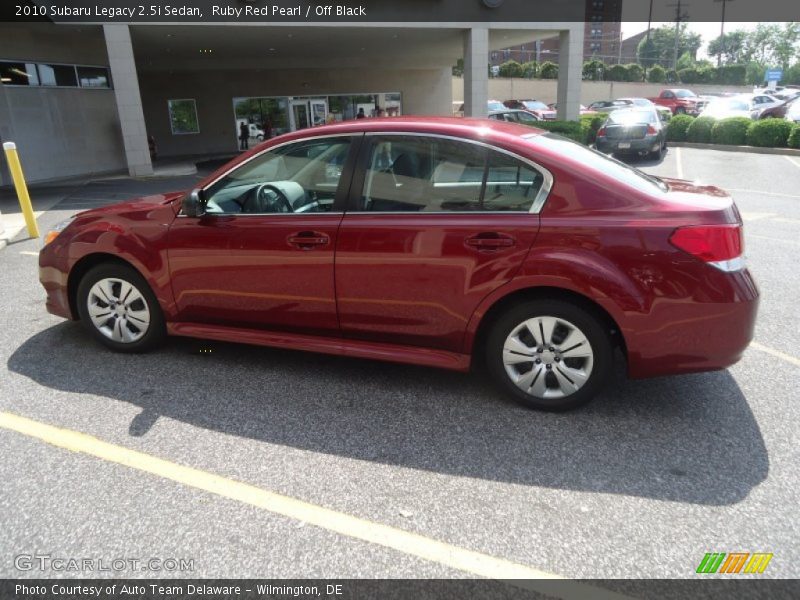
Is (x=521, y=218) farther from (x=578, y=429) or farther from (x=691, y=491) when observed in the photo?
(x=691, y=491)

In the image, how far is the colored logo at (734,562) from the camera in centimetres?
235

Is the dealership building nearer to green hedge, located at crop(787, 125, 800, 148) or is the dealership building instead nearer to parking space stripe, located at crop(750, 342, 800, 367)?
green hedge, located at crop(787, 125, 800, 148)

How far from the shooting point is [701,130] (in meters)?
20.6

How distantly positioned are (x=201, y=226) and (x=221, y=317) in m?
0.64

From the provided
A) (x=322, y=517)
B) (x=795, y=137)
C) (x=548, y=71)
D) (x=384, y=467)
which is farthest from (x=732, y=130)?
(x=548, y=71)

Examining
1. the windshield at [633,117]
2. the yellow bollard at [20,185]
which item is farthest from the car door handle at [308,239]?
the windshield at [633,117]

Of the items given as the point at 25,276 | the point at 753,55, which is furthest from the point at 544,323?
the point at 753,55

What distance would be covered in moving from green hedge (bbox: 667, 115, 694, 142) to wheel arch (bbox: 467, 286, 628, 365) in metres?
20.8

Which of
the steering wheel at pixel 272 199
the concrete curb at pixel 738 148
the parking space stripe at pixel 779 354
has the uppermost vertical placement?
the steering wheel at pixel 272 199

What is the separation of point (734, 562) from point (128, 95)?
57.9ft

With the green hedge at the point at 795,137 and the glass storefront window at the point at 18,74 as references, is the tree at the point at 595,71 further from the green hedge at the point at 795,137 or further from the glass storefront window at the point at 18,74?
the glass storefront window at the point at 18,74

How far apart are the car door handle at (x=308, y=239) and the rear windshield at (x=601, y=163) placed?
1.41 meters

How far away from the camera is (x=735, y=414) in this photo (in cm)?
349

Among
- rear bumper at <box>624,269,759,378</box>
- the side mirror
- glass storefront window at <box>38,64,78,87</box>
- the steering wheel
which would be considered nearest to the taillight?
rear bumper at <box>624,269,759,378</box>
